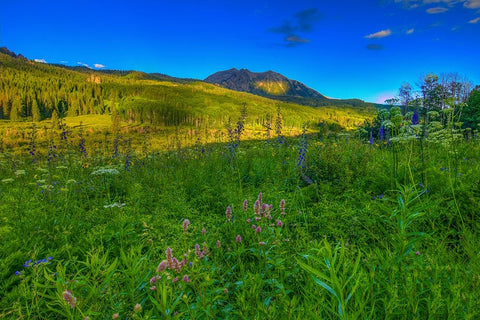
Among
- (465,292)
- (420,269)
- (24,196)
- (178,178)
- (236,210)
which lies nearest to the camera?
(465,292)

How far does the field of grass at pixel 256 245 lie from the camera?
160 centimetres

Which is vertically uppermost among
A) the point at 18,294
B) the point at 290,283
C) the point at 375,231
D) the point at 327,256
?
the point at 327,256

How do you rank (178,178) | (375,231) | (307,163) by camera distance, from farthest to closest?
(178,178), (307,163), (375,231)

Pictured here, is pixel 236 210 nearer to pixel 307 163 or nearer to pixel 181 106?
pixel 307 163

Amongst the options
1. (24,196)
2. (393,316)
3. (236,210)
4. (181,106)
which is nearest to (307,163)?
(236,210)

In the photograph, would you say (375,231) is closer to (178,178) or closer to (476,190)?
(476,190)

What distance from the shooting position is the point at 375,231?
3.27 m

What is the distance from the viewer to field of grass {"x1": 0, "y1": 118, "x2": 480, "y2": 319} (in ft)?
5.26

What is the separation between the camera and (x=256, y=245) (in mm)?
2805

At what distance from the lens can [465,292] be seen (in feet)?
5.10

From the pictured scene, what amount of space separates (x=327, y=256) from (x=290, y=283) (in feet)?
3.99

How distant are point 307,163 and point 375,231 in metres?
3.23

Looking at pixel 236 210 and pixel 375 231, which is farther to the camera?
pixel 236 210

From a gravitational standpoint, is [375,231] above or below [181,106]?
below
